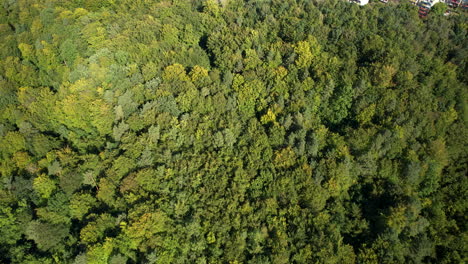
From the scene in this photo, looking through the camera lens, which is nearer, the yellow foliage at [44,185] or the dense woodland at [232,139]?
the dense woodland at [232,139]

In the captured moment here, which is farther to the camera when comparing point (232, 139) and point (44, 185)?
point (232, 139)

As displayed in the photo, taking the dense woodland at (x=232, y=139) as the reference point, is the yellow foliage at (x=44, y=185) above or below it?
below

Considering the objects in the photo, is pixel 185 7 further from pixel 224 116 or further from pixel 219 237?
pixel 219 237

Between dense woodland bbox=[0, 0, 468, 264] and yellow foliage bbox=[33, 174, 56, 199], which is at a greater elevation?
dense woodland bbox=[0, 0, 468, 264]

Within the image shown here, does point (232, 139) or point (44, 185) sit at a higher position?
point (232, 139)

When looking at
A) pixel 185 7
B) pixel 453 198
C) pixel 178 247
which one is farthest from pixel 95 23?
pixel 453 198

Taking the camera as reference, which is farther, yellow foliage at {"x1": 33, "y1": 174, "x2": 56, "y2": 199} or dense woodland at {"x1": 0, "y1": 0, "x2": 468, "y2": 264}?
yellow foliage at {"x1": 33, "y1": 174, "x2": 56, "y2": 199}

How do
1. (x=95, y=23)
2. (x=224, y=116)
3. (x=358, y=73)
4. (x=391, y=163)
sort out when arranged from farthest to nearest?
(x=95, y=23)
(x=358, y=73)
(x=224, y=116)
(x=391, y=163)

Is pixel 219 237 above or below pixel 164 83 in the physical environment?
below
